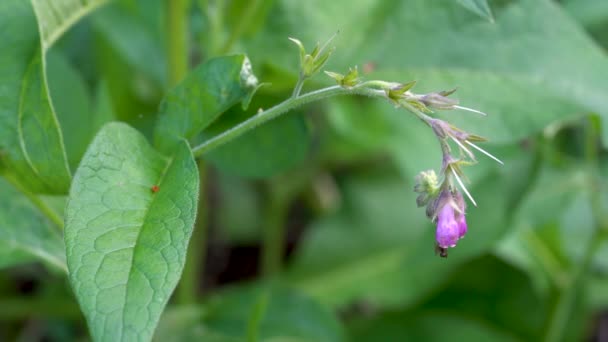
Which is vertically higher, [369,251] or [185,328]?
[369,251]

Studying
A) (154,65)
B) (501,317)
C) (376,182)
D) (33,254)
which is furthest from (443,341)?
(33,254)

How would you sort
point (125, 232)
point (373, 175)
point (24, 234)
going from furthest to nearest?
point (373, 175) → point (24, 234) → point (125, 232)

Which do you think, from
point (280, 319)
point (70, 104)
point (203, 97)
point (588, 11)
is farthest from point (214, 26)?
point (588, 11)

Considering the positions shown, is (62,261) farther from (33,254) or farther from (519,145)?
(519,145)

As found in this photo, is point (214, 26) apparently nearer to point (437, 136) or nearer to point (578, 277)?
point (437, 136)

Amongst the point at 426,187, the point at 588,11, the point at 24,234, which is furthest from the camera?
the point at 588,11

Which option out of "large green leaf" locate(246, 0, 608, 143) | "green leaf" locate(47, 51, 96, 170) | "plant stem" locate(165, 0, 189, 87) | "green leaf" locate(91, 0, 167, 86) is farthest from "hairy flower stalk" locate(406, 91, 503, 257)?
"green leaf" locate(91, 0, 167, 86)

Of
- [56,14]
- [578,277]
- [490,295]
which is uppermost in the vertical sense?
[56,14]
